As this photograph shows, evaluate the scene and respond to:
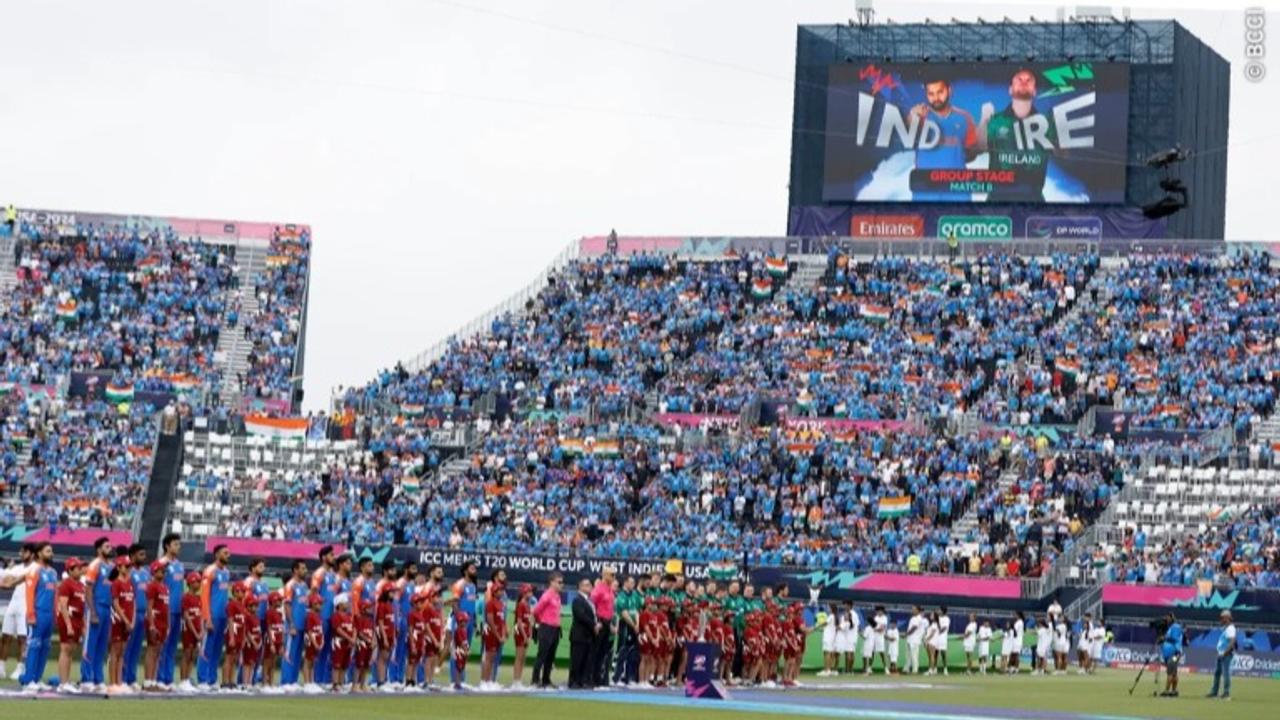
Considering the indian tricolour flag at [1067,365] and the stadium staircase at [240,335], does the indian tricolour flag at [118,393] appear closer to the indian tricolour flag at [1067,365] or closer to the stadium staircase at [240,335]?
the stadium staircase at [240,335]

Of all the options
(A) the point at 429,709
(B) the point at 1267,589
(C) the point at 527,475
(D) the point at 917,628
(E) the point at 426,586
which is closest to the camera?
(A) the point at 429,709

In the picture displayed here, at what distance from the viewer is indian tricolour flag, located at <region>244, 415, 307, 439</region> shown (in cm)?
7750

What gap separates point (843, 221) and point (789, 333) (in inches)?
271

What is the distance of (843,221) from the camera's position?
87312mm

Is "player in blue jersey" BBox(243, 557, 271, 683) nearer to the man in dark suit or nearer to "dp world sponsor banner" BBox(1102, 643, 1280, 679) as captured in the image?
the man in dark suit

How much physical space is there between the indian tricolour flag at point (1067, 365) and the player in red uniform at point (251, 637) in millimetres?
47258

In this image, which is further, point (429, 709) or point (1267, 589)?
point (1267, 589)

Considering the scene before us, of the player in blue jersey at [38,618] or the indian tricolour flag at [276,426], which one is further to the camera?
the indian tricolour flag at [276,426]

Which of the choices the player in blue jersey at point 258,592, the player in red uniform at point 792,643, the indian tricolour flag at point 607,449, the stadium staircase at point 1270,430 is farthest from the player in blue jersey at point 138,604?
the stadium staircase at point 1270,430

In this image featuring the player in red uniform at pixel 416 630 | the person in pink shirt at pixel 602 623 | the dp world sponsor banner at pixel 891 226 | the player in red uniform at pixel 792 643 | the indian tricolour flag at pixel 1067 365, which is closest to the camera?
the player in red uniform at pixel 416 630

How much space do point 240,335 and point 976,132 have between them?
92.3ft

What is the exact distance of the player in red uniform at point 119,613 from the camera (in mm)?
30062

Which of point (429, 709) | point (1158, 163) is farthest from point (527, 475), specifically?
point (429, 709)

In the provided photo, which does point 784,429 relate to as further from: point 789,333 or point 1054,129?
point 1054,129
